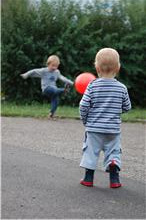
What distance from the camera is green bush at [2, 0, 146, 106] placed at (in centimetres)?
1567

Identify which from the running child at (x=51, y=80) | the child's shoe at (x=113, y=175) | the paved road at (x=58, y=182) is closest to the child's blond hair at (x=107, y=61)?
the child's shoe at (x=113, y=175)

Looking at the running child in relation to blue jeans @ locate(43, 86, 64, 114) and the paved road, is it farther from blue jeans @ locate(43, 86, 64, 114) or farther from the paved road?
the paved road

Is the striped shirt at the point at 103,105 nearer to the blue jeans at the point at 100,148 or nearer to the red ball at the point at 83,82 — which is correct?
the blue jeans at the point at 100,148

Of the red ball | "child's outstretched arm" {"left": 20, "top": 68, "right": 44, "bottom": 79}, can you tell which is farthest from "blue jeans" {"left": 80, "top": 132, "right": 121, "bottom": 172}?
"child's outstretched arm" {"left": 20, "top": 68, "right": 44, "bottom": 79}

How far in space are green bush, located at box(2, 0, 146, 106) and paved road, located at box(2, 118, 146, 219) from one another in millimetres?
6256

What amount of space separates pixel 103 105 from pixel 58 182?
982 mm

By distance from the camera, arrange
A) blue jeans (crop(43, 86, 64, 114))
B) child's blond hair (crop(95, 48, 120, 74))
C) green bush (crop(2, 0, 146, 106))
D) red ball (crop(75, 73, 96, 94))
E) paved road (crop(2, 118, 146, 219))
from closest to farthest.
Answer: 1. paved road (crop(2, 118, 146, 219))
2. child's blond hair (crop(95, 48, 120, 74))
3. red ball (crop(75, 73, 96, 94))
4. blue jeans (crop(43, 86, 64, 114))
5. green bush (crop(2, 0, 146, 106))

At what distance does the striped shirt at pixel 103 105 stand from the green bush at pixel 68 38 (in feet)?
31.7

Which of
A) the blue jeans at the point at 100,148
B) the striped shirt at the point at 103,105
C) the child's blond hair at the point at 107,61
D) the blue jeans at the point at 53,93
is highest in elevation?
the child's blond hair at the point at 107,61

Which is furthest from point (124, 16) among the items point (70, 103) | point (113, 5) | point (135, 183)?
point (135, 183)

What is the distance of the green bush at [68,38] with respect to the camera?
15672 millimetres

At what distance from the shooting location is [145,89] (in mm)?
16625

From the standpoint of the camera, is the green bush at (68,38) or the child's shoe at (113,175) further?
the green bush at (68,38)

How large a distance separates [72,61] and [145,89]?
251 centimetres
